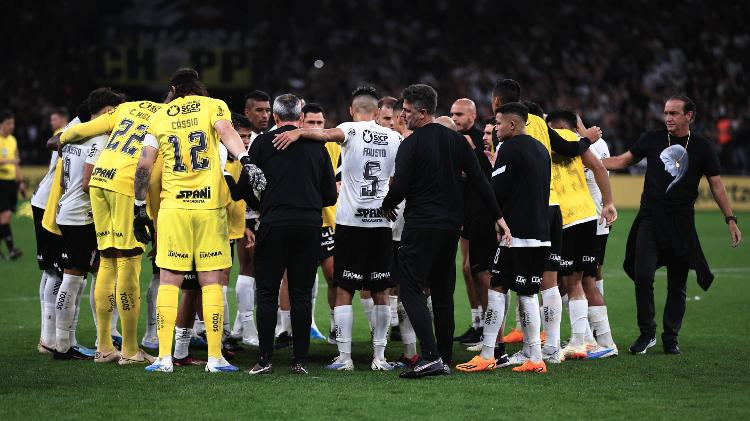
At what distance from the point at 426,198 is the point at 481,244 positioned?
6.22 ft

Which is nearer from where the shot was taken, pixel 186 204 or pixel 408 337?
pixel 186 204

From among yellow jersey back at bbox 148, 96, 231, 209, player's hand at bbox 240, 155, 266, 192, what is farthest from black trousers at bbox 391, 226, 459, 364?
yellow jersey back at bbox 148, 96, 231, 209

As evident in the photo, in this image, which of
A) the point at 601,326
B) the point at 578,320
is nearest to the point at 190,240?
the point at 578,320

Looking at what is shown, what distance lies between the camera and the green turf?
7.14 m

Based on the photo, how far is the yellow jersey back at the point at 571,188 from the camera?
9.70 metres

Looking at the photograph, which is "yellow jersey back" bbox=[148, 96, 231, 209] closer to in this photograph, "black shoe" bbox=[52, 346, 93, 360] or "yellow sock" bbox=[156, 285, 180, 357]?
"yellow sock" bbox=[156, 285, 180, 357]

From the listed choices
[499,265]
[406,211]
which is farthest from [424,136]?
[499,265]

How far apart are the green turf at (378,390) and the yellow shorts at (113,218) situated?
1050 mm

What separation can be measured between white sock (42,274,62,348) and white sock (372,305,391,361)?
3000 millimetres

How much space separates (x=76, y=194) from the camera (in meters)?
9.50

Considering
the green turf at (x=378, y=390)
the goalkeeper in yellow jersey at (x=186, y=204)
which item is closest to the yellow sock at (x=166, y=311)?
the goalkeeper in yellow jersey at (x=186, y=204)

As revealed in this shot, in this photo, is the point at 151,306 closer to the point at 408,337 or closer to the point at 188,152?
the point at 188,152

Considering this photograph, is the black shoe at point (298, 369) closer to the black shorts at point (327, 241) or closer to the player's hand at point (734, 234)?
the black shorts at point (327, 241)

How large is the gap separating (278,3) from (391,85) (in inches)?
176
